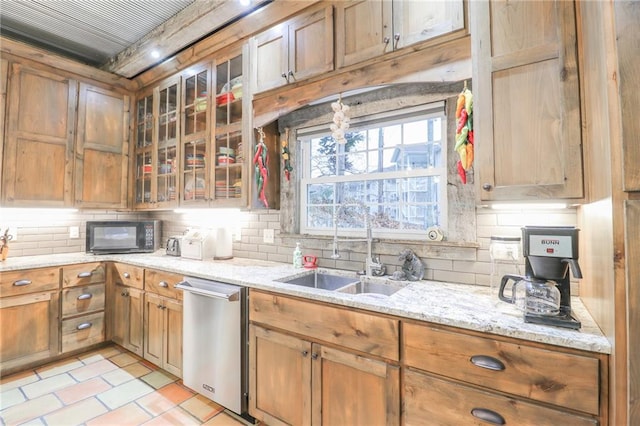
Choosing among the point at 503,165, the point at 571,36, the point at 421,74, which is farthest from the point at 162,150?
the point at 571,36

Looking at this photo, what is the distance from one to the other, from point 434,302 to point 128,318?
2603mm

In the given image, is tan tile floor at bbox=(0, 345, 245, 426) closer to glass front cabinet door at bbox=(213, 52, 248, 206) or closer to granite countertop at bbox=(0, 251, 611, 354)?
granite countertop at bbox=(0, 251, 611, 354)

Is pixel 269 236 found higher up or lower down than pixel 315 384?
higher up

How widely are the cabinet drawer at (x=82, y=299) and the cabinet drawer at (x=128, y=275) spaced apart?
0.19 m

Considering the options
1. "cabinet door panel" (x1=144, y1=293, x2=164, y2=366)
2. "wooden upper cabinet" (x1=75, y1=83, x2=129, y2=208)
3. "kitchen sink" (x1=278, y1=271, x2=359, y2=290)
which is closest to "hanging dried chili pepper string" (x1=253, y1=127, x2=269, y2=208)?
"kitchen sink" (x1=278, y1=271, x2=359, y2=290)

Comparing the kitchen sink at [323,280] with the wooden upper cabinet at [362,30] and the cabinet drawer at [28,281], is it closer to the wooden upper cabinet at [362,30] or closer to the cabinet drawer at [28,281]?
the wooden upper cabinet at [362,30]

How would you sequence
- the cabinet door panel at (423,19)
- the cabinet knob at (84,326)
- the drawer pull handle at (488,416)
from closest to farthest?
the drawer pull handle at (488,416), the cabinet door panel at (423,19), the cabinet knob at (84,326)

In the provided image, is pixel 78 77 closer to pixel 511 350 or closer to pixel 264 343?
pixel 264 343

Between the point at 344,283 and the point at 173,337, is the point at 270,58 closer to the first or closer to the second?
the point at 344,283

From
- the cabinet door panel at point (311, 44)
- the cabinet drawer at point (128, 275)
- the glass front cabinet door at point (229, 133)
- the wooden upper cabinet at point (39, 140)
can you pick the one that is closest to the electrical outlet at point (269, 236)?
the glass front cabinet door at point (229, 133)

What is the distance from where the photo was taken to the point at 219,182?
2.57 m

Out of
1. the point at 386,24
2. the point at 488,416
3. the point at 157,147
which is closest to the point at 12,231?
the point at 157,147

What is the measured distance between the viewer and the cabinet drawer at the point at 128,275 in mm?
2570

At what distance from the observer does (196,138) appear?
2748mm
